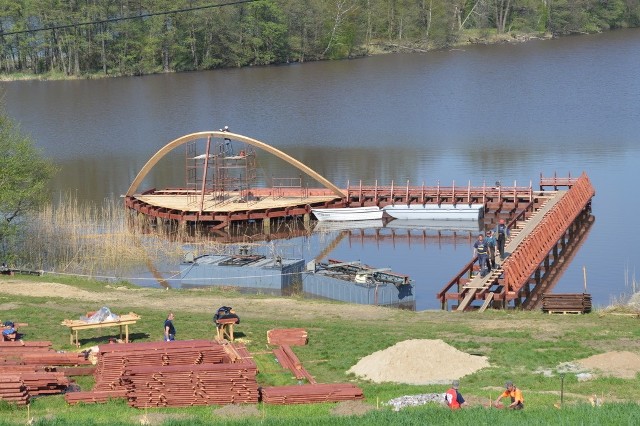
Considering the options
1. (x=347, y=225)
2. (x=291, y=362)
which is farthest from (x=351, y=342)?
(x=347, y=225)

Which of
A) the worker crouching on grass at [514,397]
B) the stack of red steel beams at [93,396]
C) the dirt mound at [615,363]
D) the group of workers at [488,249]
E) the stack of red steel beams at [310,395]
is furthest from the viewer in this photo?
the group of workers at [488,249]

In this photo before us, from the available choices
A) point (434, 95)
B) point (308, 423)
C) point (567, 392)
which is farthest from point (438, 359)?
point (434, 95)

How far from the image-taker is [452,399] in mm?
25047

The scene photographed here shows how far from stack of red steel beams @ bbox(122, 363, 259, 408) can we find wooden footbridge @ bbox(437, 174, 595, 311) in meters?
15.5

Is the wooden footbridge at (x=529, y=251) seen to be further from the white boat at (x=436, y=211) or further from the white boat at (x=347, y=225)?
the white boat at (x=347, y=225)

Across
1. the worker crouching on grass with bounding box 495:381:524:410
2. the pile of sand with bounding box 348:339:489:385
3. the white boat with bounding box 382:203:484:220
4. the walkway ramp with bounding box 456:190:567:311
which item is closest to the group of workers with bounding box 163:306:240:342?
the pile of sand with bounding box 348:339:489:385

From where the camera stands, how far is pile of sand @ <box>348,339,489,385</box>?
96.3 feet

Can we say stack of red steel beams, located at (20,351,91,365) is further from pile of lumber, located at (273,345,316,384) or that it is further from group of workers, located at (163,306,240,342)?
pile of lumber, located at (273,345,316,384)

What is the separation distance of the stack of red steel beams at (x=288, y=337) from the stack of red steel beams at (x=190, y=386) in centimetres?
597

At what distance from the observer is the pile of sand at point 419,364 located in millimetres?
29344

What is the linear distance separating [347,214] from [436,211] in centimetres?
495

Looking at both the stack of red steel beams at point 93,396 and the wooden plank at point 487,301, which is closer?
the stack of red steel beams at point 93,396

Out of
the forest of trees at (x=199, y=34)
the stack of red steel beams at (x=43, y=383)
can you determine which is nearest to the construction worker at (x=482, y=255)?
the stack of red steel beams at (x=43, y=383)

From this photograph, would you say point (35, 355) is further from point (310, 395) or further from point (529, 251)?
point (529, 251)
